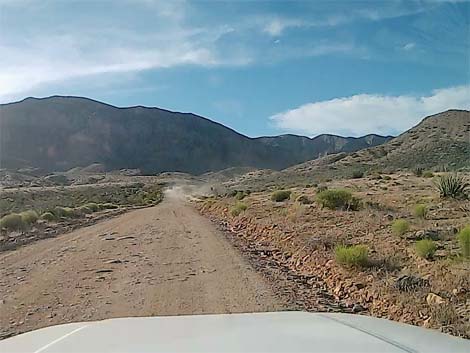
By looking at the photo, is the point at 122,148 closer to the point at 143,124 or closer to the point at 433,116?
the point at 143,124

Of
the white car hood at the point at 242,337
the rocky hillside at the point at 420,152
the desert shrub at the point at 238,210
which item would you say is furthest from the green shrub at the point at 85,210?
the white car hood at the point at 242,337

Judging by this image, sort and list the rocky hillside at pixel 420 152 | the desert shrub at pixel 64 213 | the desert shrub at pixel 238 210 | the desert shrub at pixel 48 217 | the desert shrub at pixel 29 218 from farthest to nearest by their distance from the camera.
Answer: the rocky hillside at pixel 420 152 < the desert shrub at pixel 64 213 < the desert shrub at pixel 48 217 < the desert shrub at pixel 238 210 < the desert shrub at pixel 29 218

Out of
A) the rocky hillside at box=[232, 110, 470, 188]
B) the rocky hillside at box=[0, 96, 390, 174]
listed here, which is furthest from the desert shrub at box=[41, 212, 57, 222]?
the rocky hillside at box=[0, 96, 390, 174]

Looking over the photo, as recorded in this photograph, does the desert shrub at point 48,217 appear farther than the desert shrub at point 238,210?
Yes

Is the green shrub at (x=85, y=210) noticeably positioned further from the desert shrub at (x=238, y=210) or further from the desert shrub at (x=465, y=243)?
the desert shrub at (x=465, y=243)

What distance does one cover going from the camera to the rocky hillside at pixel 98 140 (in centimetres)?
16925

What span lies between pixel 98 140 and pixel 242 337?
183 meters

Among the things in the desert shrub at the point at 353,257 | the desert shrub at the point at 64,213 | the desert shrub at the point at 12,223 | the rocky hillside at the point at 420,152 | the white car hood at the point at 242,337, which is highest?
the rocky hillside at the point at 420,152

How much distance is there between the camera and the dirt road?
9.54m

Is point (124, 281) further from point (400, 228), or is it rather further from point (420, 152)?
point (420, 152)

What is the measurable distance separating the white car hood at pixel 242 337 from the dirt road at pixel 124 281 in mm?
3748

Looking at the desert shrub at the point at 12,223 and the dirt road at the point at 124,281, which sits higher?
the dirt road at the point at 124,281

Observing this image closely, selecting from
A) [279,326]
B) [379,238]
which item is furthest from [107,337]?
[379,238]

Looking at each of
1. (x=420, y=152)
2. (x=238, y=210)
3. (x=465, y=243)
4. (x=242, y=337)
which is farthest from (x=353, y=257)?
(x=420, y=152)
